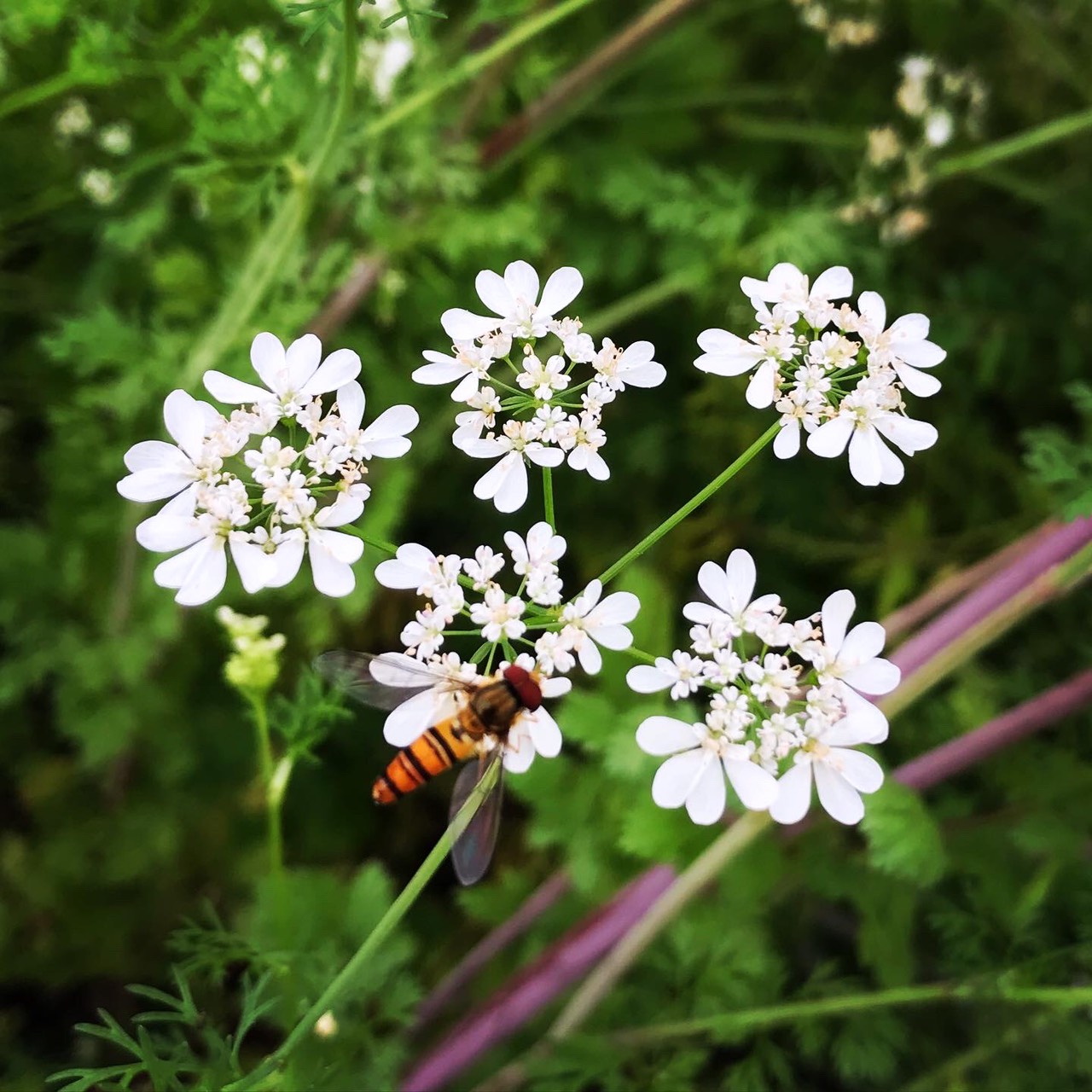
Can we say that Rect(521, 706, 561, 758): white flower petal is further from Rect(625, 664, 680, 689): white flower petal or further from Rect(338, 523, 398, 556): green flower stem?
Rect(338, 523, 398, 556): green flower stem

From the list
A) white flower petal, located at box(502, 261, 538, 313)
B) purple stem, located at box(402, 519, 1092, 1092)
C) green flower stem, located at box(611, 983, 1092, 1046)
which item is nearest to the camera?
white flower petal, located at box(502, 261, 538, 313)

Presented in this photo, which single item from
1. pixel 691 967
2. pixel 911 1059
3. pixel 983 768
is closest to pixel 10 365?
pixel 691 967

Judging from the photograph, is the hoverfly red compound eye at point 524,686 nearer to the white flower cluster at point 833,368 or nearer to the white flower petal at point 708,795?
the white flower petal at point 708,795

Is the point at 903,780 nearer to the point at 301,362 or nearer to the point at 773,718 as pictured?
the point at 773,718

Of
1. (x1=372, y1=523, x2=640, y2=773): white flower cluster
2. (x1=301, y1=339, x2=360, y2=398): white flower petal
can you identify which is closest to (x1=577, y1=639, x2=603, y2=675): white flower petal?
(x1=372, y1=523, x2=640, y2=773): white flower cluster

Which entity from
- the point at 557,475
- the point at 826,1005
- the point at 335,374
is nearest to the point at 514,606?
the point at 335,374

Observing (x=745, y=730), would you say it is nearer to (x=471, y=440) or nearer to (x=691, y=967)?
(x=471, y=440)
